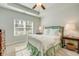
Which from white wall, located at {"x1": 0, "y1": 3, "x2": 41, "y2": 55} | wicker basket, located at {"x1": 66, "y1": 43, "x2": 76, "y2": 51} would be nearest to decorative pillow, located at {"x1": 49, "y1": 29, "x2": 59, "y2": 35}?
wicker basket, located at {"x1": 66, "y1": 43, "x2": 76, "y2": 51}

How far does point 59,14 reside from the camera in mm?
1489

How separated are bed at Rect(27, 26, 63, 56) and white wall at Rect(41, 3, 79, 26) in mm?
80

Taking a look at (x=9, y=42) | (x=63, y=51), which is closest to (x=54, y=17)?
(x=63, y=51)

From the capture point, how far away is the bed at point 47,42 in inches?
58.1

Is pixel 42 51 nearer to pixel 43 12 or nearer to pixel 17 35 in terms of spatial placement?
pixel 17 35

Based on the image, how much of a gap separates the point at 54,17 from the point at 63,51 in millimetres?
454

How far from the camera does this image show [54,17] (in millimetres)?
1500

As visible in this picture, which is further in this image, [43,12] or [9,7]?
[43,12]

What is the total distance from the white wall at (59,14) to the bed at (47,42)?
8cm

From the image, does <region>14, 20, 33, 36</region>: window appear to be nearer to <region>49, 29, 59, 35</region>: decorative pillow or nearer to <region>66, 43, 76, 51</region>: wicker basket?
<region>49, 29, 59, 35</region>: decorative pillow

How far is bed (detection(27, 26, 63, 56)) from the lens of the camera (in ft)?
4.84

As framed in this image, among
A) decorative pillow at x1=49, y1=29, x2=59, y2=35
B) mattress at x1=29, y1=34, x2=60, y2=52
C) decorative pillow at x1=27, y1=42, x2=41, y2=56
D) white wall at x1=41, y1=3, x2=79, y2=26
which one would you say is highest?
white wall at x1=41, y1=3, x2=79, y2=26

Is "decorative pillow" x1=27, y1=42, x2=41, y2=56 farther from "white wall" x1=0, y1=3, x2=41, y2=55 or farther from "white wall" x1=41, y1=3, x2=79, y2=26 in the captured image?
"white wall" x1=41, y1=3, x2=79, y2=26

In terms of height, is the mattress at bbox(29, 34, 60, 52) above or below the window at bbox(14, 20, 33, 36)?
below
